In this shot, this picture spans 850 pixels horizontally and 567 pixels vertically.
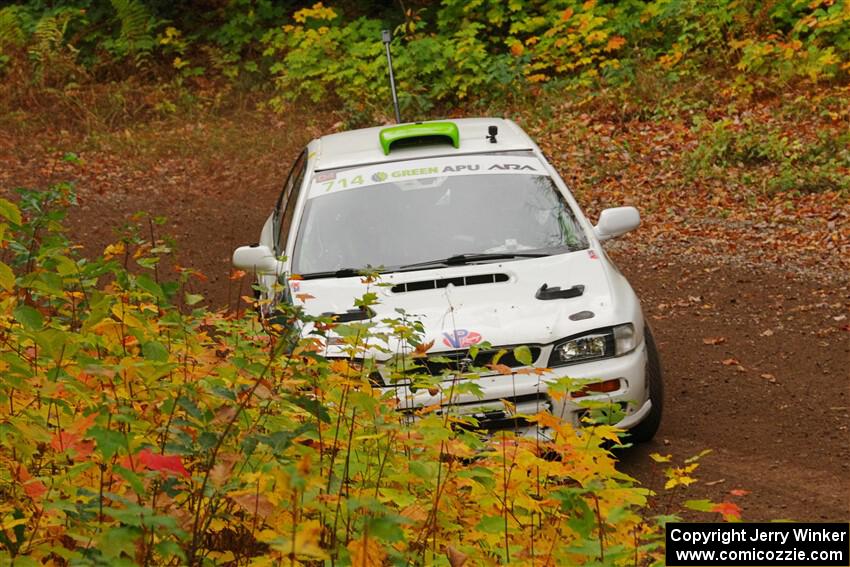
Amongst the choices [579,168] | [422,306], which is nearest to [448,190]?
[422,306]

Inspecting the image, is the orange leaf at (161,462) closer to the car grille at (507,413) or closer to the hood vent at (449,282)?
the car grille at (507,413)

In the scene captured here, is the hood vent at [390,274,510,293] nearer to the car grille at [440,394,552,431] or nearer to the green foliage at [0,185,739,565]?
the car grille at [440,394,552,431]

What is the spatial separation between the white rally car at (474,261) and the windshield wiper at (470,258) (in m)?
0.01

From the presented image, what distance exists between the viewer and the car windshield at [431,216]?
6.40 metres

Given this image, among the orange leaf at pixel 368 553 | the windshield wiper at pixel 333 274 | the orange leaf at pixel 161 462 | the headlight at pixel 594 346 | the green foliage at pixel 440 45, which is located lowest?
the orange leaf at pixel 368 553

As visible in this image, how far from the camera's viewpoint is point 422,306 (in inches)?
227

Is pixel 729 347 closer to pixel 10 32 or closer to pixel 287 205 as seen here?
pixel 287 205

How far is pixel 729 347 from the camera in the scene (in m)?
7.96

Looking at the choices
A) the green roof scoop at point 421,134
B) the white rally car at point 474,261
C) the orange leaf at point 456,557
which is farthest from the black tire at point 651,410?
the orange leaf at point 456,557

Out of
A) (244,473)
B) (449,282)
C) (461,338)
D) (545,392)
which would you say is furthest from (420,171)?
(244,473)

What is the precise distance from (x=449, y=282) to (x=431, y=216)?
760 millimetres

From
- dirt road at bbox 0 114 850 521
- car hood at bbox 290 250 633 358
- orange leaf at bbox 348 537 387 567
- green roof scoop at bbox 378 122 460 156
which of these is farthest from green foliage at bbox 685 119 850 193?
orange leaf at bbox 348 537 387 567

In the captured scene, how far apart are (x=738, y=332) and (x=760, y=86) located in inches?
282

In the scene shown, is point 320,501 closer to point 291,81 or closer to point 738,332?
point 738,332
